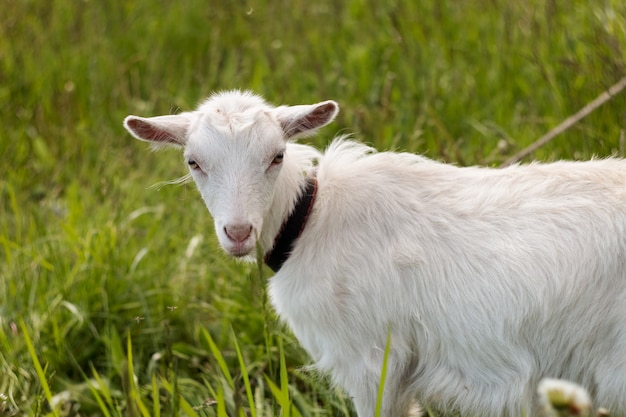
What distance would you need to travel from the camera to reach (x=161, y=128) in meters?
3.34

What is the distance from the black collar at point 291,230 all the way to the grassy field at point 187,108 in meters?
0.18

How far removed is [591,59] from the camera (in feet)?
16.7

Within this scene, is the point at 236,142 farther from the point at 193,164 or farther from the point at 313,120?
the point at 313,120

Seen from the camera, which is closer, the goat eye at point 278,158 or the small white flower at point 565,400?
the small white flower at point 565,400

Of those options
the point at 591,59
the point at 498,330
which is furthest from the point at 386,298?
the point at 591,59

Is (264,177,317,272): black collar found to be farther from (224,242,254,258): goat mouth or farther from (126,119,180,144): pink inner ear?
(126,119,180,144): pink inner ear

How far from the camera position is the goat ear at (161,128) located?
10.9ft

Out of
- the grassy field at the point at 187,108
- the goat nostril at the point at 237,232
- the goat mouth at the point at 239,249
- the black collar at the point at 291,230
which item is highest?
the goat nostril at the point at 237,232

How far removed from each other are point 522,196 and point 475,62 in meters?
3.01

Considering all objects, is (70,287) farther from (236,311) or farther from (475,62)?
(475,62)

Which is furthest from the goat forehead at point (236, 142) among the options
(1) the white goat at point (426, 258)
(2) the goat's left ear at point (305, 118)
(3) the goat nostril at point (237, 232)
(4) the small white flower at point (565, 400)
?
(4) the small white flower at point (565, 400)

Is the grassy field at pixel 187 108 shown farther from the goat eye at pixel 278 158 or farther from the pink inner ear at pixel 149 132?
the pink inner ear at pixel 149 132

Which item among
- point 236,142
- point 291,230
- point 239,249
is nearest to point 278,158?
point 236,142

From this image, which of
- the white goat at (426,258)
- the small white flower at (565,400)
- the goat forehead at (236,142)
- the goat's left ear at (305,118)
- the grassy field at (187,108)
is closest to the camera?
the small white flower at (565,400)
